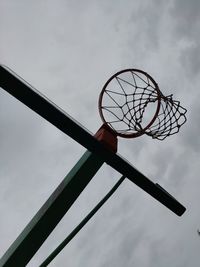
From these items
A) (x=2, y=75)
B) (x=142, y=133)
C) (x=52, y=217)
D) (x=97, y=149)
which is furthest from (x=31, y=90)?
(x=142, y=133)

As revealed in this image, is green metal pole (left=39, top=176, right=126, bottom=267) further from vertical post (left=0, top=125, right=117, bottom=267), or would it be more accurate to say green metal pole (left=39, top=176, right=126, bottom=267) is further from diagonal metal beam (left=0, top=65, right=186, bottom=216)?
diagonal metal beam (left=0, top=65, right=186, bottom=216)

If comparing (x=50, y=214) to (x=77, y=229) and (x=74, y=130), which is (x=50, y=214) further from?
(x=74, y=130)

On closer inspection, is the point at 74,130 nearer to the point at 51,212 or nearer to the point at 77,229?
the point at 51,212

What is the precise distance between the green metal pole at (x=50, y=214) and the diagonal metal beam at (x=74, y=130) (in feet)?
0.54

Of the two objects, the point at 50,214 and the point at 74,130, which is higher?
the point at 74,130

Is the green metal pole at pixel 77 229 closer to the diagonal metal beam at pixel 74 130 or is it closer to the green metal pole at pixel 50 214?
the green metal pole at pixel 50 214

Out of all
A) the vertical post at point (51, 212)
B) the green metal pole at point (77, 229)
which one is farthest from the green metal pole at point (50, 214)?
the green metal pole at point (77, 229)

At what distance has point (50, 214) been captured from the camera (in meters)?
2.94

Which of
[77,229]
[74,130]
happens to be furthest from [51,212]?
[74,130]

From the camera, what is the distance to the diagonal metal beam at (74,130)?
260 cm

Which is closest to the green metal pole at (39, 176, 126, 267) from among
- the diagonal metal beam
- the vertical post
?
the vertical post

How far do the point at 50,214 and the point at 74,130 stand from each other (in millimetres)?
809

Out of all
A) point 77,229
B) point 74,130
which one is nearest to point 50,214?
point 77,229

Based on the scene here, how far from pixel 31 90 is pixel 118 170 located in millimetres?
1264
